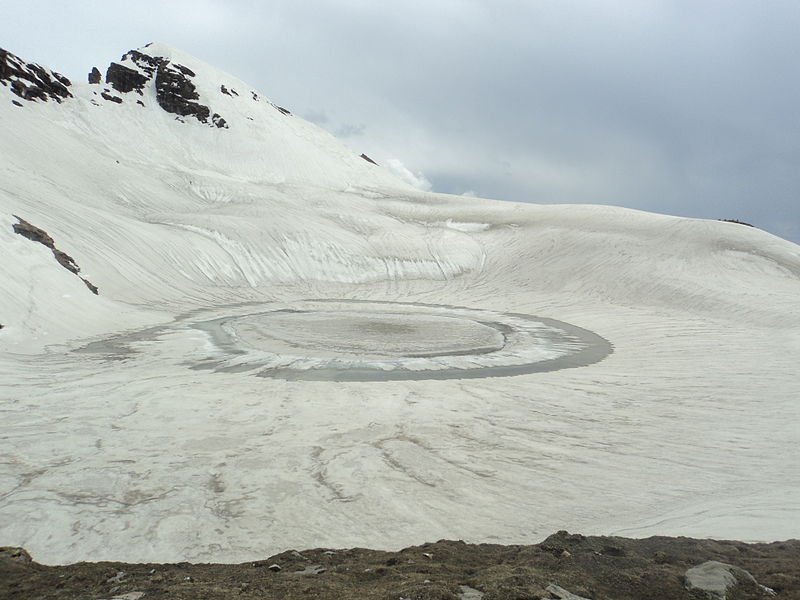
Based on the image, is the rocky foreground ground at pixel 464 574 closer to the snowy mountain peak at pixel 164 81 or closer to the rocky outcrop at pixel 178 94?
the snowy mountain peak at pixel 164 81

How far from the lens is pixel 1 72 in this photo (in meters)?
46.4

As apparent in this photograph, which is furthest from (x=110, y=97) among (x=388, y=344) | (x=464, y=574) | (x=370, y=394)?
(x=464, y=574)

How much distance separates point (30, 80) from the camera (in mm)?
49531

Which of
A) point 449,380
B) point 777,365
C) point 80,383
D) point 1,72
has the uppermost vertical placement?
point 1,72

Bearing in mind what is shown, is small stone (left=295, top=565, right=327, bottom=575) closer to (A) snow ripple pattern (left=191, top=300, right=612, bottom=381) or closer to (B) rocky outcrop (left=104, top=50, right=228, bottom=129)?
(A) snow ripple pattern (left=191, top=300, right=612, bottom=381)

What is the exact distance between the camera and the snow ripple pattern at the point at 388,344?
447 inches

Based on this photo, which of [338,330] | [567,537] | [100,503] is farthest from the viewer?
[338,330]

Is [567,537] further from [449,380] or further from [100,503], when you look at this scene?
[449,380]

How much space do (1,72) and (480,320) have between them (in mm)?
51197

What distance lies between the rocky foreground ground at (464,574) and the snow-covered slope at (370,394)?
29.1 inches

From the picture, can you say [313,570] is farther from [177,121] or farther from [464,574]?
[177,121]

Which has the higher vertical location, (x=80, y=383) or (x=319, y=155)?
(x=319, y=155)

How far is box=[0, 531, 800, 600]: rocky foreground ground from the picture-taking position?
309 centimetres

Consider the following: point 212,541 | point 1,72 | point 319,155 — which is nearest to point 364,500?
point 212,541
